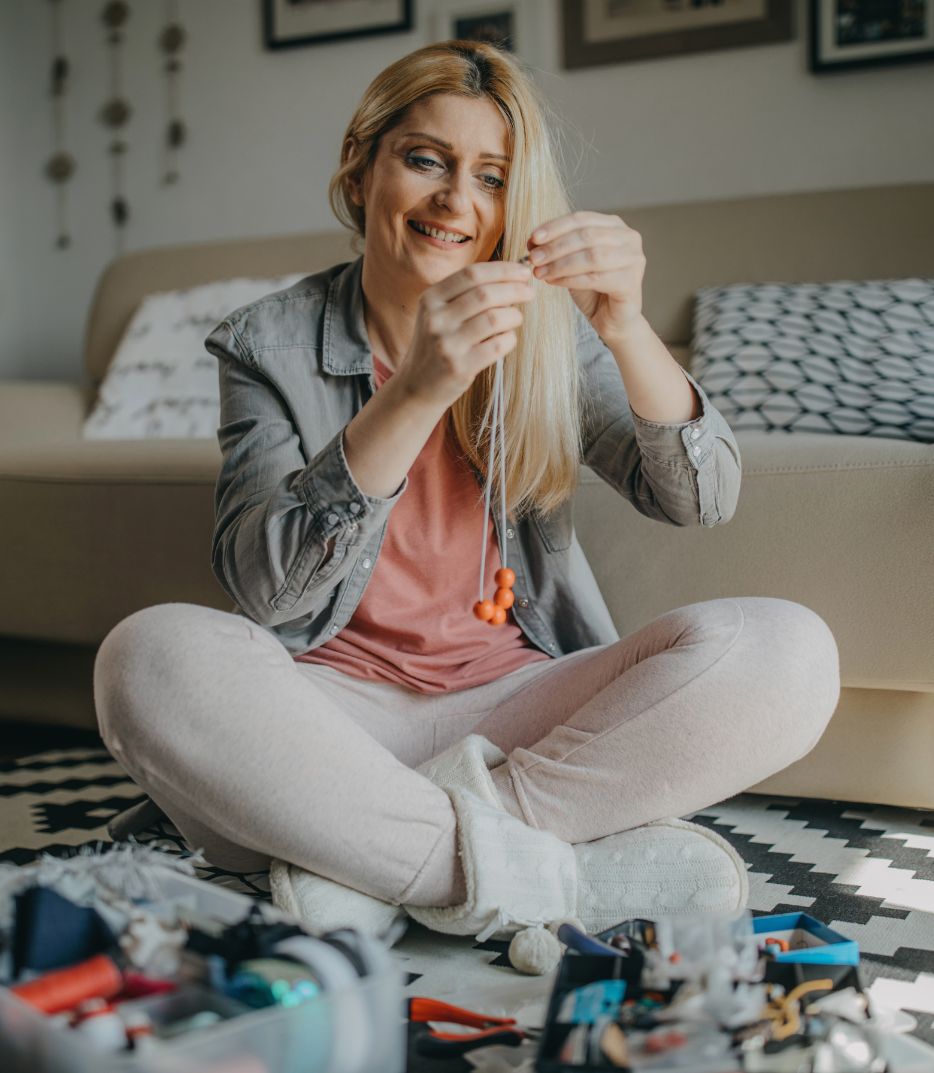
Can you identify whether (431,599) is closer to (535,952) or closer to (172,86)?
(535,952)

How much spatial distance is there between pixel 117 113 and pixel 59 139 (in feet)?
0.62

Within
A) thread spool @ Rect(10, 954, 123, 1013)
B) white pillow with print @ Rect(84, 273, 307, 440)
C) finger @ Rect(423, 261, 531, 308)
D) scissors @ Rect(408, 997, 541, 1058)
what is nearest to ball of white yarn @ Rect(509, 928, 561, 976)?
scissors @ Rect(408, 997, 541, 1058)

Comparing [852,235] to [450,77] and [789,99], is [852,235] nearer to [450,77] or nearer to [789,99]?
[789,99]

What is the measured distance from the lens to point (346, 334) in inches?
50.8

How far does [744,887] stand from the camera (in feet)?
3.50

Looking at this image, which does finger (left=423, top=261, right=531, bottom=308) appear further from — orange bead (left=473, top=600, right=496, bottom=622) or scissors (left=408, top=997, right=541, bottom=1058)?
scissors (left=408, top=997, right=541, bottom=1058)

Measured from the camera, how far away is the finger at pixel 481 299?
0.95 meters

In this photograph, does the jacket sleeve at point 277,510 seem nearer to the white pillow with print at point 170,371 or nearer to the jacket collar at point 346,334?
the jacket collar at point 346,334

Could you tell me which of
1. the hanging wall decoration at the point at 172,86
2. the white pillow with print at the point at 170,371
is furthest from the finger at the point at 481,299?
the hanging wall decoration at the point at 172,86

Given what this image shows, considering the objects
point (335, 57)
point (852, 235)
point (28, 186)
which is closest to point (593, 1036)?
point (852, 235)

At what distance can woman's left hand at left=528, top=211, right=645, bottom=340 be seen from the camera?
104 centimetres

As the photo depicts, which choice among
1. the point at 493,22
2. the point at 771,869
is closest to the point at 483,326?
the point at 771,869

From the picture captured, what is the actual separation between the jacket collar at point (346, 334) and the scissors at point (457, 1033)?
65 centimetres

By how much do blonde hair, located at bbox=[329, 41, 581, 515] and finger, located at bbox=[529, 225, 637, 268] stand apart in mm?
184
